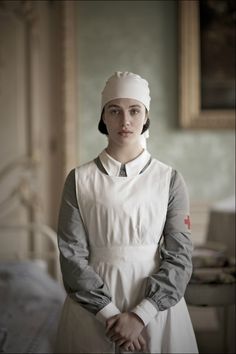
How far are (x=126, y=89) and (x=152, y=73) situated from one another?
3.34 feet

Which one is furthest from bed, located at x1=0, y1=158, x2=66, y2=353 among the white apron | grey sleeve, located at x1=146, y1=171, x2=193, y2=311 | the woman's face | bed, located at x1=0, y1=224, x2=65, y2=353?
the woman's face

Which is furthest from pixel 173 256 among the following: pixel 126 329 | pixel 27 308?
pixel 27 308

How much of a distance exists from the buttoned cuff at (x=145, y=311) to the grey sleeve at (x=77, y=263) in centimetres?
6

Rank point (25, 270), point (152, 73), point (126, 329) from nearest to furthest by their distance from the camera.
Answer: point (126, 329) < point (152, 73) < point (25, 270)

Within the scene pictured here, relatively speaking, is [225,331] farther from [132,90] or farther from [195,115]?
[195,115]

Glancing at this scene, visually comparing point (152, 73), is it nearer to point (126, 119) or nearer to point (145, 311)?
point (126, 119)

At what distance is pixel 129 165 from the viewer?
104 centimetres

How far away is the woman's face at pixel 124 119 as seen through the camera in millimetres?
997

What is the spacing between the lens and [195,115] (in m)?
2.59

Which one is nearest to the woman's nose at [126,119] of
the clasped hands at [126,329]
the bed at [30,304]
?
the clasped hands at [126,329]

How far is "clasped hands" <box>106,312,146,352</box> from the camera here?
0.98 meters

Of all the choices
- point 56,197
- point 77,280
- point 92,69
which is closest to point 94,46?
point 92,69

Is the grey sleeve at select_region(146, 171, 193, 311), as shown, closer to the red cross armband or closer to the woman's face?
the red cross armband

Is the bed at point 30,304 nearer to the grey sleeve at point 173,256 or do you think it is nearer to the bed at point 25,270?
the bed at point 25,270
